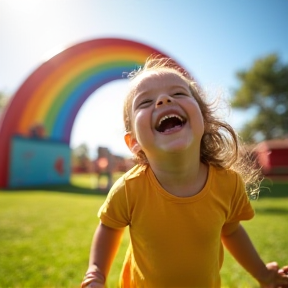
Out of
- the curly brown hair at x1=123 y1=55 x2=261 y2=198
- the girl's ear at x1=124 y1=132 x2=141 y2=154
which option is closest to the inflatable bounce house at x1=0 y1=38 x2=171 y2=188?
the curly brown hair at x1=123 y1=55 x2=261 y2=198

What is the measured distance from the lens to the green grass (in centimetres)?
142

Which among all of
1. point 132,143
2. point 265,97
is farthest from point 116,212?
point 265,97

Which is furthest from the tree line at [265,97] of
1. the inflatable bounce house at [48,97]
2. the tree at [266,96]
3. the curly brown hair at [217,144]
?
the curly brown hair at [217,144]

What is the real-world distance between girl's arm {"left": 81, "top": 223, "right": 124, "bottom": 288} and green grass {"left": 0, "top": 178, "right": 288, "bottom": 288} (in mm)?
492

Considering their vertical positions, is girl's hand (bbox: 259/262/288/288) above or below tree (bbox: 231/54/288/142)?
below

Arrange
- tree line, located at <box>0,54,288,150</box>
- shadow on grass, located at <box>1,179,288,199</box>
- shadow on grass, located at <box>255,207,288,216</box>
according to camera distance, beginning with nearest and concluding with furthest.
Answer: shadow on grass, located at <box>255,207,288,216</box>
shadow on grass, located at <box>1,179,288,199</box>
tree line, located at <box>0,54,288,150</box>

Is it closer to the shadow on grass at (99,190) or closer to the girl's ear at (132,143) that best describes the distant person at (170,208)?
the girl's ear at (132,143)

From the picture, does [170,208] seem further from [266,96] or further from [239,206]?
[266,96]

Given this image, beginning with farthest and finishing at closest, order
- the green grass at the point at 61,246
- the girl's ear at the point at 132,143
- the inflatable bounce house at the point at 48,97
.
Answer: the inflatable bounce house at the point at 48,97 < the green grass at the point at 61,246 < the girl's ear at the point at 132,143

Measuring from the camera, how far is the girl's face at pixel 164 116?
0.91 metres

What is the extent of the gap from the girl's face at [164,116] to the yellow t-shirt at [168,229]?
0.14 m

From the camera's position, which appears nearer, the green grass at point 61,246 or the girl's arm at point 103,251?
the girl's arm at point 103,251

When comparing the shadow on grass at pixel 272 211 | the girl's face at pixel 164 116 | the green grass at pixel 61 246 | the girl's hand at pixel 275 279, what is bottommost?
the shadow on grass at pixel 272 211

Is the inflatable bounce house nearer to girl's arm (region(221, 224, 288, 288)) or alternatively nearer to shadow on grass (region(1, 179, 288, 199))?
shadow on grass (region(1, 179, 288, 199))
